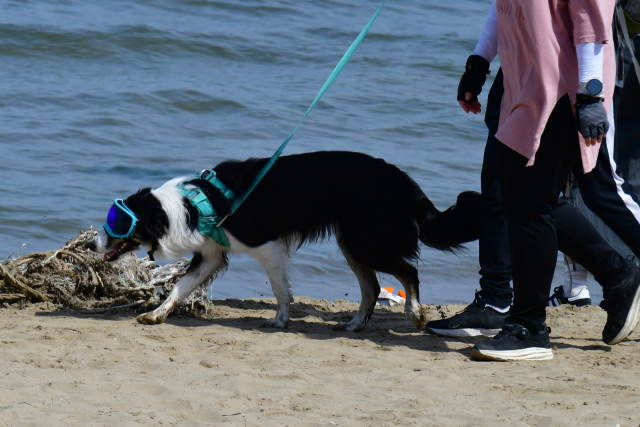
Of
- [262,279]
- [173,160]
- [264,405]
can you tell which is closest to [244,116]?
[173,160]

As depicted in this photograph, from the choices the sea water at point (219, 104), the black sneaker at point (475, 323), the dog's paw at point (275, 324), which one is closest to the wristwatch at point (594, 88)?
the black sneaker at point (475, 323)

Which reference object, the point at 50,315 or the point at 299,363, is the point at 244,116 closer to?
the point at 50,315

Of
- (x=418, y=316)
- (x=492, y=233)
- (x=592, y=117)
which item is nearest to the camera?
(x=592, y=117)

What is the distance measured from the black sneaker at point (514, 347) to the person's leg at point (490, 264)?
20.8 inches

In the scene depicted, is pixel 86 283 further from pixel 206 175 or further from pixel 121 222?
pixel 206 175

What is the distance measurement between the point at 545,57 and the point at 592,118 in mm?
328

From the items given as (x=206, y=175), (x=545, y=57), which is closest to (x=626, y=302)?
(x=545, y=57)

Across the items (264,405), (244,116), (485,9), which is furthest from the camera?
(485,9)

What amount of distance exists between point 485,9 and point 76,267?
14079 mm

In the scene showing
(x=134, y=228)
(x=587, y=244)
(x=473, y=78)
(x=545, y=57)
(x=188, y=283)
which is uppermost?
(x=545, y=57)

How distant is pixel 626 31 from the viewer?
3107 millimetres

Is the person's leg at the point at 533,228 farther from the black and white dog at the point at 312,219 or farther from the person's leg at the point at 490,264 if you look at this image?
the black and white dog at the point at 312,219

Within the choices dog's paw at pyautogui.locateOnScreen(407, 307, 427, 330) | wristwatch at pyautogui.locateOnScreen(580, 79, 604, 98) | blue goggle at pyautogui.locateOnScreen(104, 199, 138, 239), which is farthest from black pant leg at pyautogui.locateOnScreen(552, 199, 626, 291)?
blue goggle at pyautogui.locateOnScreen(104, 199, 138, 239)

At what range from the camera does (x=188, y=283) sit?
4.26m
